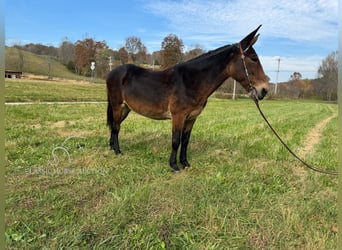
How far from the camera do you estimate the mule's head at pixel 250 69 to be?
169 inches

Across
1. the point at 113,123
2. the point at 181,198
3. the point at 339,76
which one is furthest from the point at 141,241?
the point at 113,123

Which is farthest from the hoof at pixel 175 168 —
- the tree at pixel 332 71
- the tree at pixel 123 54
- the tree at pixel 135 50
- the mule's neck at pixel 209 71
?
the tree at pixel 123 54

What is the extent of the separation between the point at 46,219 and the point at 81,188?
866mm

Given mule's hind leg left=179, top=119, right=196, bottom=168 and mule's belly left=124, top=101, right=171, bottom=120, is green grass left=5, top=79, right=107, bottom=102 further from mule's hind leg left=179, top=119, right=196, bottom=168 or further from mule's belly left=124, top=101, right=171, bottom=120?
mule's hind leg left=179, top=119, right=196, bottom=168

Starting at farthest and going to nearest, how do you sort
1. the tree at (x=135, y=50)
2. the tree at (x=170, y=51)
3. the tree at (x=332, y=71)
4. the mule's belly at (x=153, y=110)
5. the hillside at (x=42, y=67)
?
the hillside at (x=42, y=67) → the tree at (x=135, y=50) → the tree at (x=170, y=51) → the mule's belly at (x=153, y=110) → the tree at (x=332, y=71)

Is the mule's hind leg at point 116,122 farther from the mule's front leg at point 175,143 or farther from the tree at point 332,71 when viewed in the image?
the tree at point 332,71

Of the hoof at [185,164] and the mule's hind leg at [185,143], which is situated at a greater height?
the mule's hind leg at [185,143]

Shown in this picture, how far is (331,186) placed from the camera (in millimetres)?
4199

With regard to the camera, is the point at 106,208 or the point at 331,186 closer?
the point at 106,208

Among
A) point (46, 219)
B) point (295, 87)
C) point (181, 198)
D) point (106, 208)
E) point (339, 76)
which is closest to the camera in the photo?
point (339, 76)

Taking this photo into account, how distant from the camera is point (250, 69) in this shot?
170 inches

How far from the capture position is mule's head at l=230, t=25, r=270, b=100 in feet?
14.0

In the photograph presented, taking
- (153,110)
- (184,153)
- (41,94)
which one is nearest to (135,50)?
(153,110)

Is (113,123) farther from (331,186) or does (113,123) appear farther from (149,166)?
(331,186)
